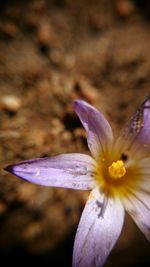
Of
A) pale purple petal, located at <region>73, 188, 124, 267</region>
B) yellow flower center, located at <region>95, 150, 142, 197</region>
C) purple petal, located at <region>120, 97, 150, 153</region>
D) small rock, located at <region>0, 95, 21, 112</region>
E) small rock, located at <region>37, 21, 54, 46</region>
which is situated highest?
small rock, located at <region>37, 21, 54, 46</region>

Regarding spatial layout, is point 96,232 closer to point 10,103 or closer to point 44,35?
point 10,103

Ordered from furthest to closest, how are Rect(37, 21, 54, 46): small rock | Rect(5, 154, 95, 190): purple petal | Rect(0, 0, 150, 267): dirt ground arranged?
Rect(37, 21, 54, 46): small rock → Rect(0, 0, 150, 267): dirt ground → Rect(5, 154, 95, 190): purple petal

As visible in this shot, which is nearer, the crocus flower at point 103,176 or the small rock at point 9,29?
the crocus flower at point 103,176

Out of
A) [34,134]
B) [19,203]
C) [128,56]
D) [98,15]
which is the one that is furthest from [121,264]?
[98,15]

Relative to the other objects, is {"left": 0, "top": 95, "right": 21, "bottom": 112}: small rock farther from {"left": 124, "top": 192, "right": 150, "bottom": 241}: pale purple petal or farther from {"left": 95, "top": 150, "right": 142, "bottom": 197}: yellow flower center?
{"left": 124, "top": 192, "right": 150, "bottom": 241}: pale purple petal

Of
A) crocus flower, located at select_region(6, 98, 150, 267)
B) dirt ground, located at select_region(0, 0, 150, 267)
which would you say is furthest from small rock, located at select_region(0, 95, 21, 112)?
crocus flower, located at select_region(6, 98, 150, 267)

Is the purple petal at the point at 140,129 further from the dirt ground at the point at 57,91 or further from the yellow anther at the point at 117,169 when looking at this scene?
the dirt ground at the point at 57,91

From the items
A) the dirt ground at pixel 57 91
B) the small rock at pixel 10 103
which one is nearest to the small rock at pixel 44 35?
the dirt ground at pixel 57 91

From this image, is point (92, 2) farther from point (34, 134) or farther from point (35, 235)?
point (35, 235)
